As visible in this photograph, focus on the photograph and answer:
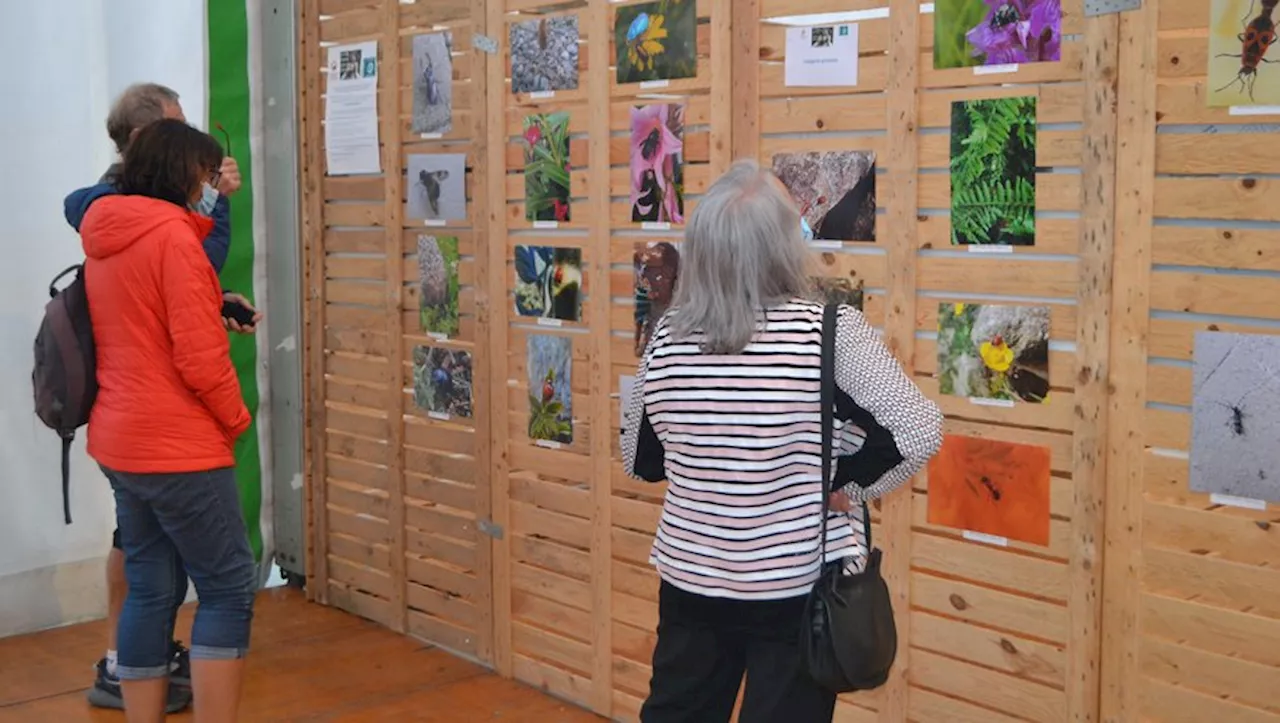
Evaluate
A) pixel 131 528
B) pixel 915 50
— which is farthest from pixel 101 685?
pixel 915 50

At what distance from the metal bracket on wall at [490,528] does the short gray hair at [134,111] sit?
5.75 ft

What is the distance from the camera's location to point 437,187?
5379 millimetres

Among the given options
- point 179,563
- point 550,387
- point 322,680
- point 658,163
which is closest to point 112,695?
point 322,680

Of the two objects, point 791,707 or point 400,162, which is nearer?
point 791,707

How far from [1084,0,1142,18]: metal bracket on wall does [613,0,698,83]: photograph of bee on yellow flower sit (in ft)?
4.15

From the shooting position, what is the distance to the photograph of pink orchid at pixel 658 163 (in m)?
4.38

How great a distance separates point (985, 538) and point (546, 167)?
6.51 feet

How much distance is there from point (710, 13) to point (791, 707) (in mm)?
2177

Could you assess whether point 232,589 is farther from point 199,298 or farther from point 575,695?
point 575,695

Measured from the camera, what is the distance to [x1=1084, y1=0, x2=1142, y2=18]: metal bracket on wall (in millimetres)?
3266

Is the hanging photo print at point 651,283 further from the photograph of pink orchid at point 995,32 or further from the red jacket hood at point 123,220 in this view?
the red jacket hood at point 123,220

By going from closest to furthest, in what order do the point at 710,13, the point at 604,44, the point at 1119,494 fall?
1. the point at 1119,494
2. the point at 710,13
3. the point at 604,44

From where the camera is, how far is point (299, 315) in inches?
243

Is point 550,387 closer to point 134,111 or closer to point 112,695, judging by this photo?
point 134,111
